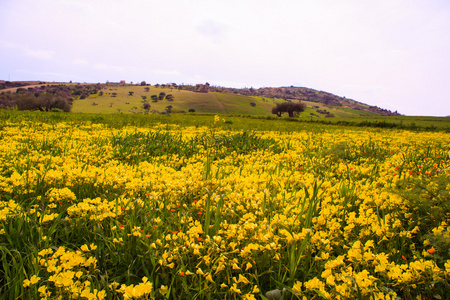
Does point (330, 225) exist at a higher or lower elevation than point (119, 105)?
lower

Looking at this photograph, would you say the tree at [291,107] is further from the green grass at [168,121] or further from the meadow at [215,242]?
the meadow at [215,242]

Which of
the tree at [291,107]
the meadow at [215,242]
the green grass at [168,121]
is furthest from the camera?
the tree at [291,107]

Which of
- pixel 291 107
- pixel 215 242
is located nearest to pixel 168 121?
pixel 215 242

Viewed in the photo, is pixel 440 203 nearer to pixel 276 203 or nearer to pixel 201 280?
pixel 276 203

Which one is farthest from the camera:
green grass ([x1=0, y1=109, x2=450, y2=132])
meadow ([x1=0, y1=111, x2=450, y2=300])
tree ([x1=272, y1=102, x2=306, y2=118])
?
tree ([x1=272, y1=102, x2=306, y2=118])

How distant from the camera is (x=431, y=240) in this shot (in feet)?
7.86

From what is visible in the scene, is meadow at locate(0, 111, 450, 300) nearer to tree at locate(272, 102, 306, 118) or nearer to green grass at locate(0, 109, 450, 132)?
green grass at locate(0, 109, 450, 132)

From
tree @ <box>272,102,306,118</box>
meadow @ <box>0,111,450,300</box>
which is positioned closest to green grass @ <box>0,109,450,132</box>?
meadow @ <box>0,111,450,300</box>

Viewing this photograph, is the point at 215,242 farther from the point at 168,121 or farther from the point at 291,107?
the point at 291,107

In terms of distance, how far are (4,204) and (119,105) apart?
400ft

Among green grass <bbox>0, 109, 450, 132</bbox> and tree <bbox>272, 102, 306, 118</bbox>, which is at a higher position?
tree <bbox>272, 102, 306, 118</bbox>

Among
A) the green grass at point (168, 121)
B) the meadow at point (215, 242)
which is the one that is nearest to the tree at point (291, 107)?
the green grass at point (168, 121)

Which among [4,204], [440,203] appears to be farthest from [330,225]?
[4,204]

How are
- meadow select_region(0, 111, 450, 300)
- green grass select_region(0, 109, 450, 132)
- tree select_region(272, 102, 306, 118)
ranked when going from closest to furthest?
meadow select_region(0, 111, 450, 300) → green grass select_region(0, 109, 450, 132) → tree select_region(272, 102, 306, 118)
